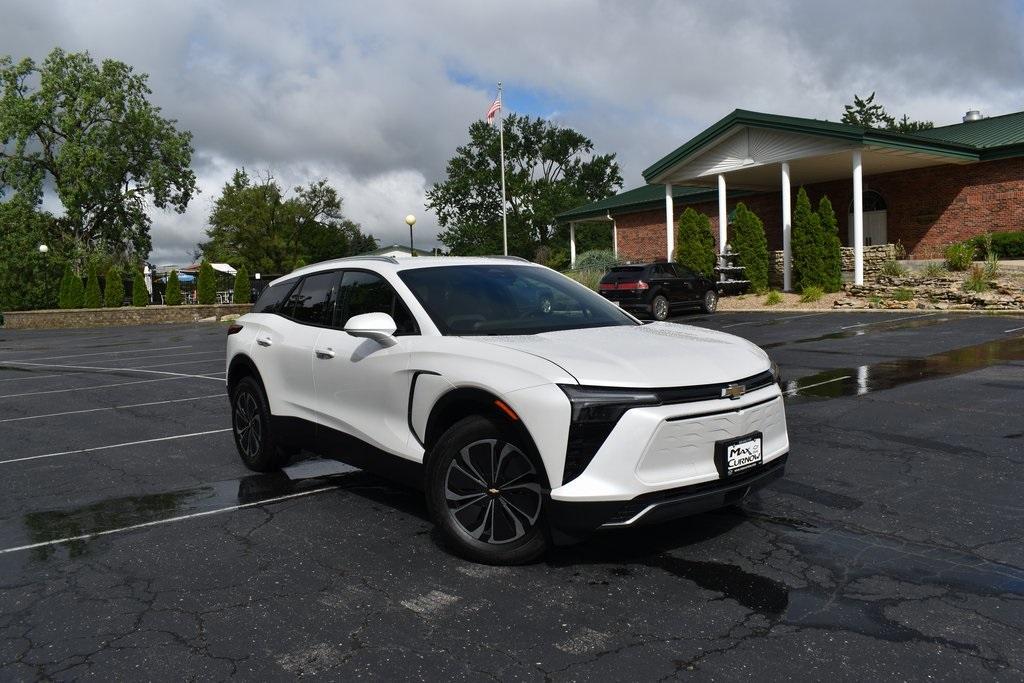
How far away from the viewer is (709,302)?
24.9m

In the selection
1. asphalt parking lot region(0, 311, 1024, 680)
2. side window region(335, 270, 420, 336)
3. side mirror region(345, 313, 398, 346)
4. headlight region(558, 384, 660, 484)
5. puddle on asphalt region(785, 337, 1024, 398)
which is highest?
side window region(335, 270, 420, 336)

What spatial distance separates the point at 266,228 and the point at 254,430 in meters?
63.5

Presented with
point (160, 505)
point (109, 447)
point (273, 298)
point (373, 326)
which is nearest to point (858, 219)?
point (273, 298)

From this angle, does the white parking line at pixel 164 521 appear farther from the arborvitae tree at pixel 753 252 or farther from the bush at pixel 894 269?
the arborvitae tree at pixel 753 252

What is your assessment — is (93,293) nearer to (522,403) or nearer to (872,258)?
(872,258)

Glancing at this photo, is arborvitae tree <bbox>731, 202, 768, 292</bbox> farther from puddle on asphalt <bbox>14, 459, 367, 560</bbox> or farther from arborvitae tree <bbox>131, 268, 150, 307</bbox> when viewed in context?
arborvitae tree <bbox>131, 268, 150, 307</bbox>

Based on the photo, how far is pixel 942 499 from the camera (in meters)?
5.17

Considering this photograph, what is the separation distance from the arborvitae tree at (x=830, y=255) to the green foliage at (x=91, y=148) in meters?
44.7

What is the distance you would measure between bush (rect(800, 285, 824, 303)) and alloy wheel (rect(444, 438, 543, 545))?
22097mm

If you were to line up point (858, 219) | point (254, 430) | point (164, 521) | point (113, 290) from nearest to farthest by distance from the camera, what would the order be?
1. point (164, 521)
2. point (254, 430)
3. point (858, 219)
4. point (113, 290)

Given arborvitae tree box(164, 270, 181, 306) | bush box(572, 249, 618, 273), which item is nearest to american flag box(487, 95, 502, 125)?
bush box(572, 249, 618, 273)

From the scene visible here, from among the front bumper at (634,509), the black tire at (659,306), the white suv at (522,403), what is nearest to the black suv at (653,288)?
the black tire at (659,306)

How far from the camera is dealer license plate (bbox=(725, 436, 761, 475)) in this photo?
4047 millimetres

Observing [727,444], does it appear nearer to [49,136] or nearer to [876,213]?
[876,213]
